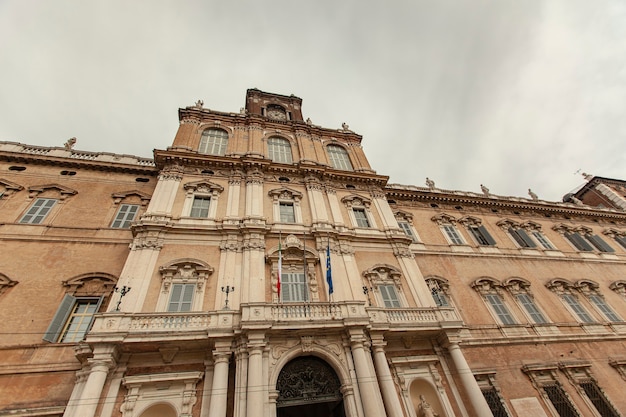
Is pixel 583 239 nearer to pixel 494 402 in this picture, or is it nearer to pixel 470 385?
pixel 494 402

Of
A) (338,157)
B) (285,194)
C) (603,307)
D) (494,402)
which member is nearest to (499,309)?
(494,402)

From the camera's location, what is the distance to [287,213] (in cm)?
1576

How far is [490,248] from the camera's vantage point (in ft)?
60.3

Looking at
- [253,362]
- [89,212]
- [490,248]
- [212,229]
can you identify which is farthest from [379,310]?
[89,212]

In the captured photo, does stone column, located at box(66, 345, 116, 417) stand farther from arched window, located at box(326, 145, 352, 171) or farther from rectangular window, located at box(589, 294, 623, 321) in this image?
rectangular window, located at box(589, 294, 623, 321)

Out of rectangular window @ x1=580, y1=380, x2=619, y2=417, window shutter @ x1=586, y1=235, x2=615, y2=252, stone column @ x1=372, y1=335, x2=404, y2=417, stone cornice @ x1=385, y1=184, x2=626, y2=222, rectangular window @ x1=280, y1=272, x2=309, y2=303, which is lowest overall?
rectangular window @ x1=580, y1=380, x2=619, y2=417

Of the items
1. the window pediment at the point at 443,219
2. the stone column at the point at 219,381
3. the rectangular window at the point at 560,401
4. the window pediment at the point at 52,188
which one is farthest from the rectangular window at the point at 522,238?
the window pediment at the point at 52,188

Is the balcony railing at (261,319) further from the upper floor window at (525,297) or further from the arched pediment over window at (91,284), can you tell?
the upper floor window at (525,297)

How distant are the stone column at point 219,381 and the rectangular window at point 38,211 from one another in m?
10.9

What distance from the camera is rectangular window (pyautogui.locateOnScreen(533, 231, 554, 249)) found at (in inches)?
789

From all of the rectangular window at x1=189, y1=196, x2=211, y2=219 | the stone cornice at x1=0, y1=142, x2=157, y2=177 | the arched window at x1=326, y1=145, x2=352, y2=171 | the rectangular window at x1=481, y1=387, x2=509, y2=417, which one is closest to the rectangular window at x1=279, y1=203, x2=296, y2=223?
the rectangular window at x1=189, y1=196, x2=211, y2=219

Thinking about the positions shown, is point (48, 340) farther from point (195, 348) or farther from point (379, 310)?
point (379, 310)

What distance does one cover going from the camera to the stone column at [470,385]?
32.0 feet

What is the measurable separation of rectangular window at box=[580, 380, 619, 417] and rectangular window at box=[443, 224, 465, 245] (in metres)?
8.46
